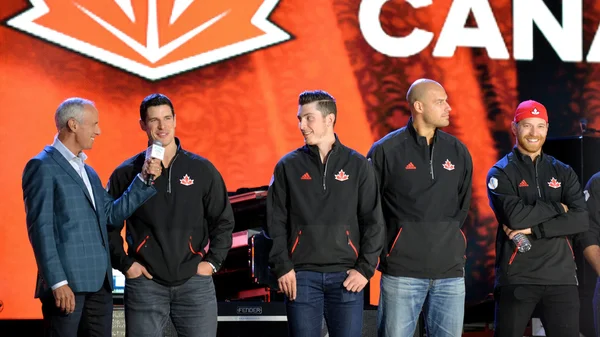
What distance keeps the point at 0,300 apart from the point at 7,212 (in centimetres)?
63

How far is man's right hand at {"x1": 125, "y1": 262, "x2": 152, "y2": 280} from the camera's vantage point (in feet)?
11.5

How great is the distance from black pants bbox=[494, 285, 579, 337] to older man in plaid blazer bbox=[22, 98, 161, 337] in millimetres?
1928

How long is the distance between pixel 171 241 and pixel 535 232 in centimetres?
189

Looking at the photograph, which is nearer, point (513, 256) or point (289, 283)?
point (289, 283)

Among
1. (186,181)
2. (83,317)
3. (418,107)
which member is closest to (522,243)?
(418,107)

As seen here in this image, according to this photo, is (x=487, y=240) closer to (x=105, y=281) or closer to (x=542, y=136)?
(x=542, y=136)

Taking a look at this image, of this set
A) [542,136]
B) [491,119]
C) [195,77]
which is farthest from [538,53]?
[195,77]

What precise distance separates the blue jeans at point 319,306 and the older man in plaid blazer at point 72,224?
0.81 meters

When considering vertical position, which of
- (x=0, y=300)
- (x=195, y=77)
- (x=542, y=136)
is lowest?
(x=0, y=300)

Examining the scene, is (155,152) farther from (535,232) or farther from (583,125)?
(583,125)

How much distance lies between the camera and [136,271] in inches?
138

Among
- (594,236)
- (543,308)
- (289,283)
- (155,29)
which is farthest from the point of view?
(155,29)

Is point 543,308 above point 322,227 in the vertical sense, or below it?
below

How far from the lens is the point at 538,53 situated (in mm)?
6250
